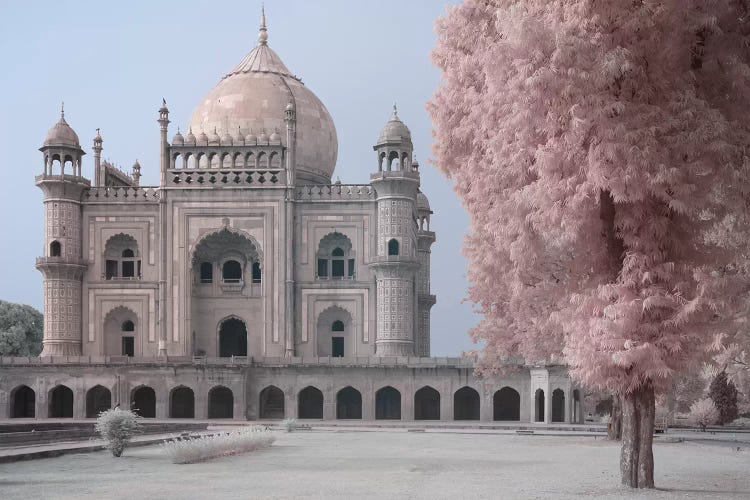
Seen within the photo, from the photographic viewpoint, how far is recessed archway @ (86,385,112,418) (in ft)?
168

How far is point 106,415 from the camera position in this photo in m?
24.2

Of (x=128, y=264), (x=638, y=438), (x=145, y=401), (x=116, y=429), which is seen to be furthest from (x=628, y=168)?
(x=128, y=264)

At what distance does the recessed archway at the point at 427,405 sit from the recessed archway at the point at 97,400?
50.3 ft

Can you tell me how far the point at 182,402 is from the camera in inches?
2088

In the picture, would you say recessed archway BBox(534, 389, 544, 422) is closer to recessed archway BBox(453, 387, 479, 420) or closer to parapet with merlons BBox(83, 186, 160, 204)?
recessed archway BBox(453, 387, 479, 420)

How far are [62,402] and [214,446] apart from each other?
32179 mm

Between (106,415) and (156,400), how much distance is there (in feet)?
86.2

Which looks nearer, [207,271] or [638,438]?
[638,438]

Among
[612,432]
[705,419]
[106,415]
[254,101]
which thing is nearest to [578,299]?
[106,415]

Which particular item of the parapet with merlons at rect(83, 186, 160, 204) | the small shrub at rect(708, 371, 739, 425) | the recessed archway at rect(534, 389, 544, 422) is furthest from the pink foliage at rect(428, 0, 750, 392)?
the parapet with merlons at rect(83, 186, 160, 204)

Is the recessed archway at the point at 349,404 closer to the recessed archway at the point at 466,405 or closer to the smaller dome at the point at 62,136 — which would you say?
the recessed archway at the point at 466,405

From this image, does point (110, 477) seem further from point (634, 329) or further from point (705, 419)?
point (705, 419)

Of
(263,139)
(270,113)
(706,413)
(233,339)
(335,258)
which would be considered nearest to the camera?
(706,413)

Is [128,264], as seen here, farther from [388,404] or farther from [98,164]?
[388,404]
